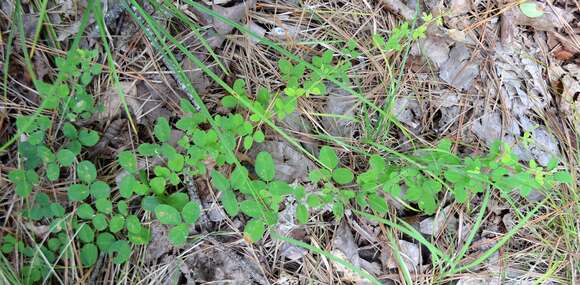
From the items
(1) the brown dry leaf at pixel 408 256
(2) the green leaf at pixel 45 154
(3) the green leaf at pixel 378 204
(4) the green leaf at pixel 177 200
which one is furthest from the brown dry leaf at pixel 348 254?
(2) the green leaf at pixel 45 154

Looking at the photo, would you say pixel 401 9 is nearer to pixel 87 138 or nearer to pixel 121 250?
pixel 87 138

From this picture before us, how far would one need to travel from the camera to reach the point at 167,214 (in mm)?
1480

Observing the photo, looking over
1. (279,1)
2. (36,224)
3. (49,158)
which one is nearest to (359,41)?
(279,1)

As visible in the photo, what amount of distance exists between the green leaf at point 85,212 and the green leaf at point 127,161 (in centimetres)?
17

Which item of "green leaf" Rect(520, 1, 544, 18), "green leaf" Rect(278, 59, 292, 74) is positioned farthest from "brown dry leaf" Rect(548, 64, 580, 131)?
"green leaf" Rect(278, 59, 292, 74)

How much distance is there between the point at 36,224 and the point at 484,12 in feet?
6.28

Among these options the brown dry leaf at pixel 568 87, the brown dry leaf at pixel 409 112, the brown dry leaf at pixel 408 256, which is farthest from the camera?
the brown dry leaf at pixel 568 87

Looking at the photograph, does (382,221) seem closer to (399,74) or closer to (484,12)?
(399,74)

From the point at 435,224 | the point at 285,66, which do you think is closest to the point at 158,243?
the point at 285,66

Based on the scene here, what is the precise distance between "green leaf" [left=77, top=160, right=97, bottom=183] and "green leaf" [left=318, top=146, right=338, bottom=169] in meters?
0.77

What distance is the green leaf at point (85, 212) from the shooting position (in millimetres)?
1503

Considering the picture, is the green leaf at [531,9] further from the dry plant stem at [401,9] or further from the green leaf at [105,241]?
the green leaf at [105,241]

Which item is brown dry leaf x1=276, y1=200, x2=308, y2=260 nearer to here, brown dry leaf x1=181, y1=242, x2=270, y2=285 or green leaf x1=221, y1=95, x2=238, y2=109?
brown dry leaf x1=181, y1=242, x2=270, y2=285

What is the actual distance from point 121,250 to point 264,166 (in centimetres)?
55
